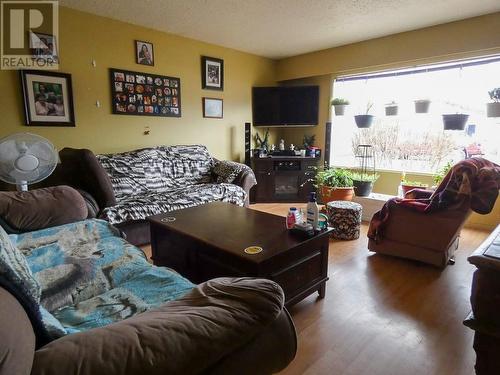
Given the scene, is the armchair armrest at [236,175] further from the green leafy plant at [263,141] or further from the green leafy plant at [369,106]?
the green leafy plant at [369,106]

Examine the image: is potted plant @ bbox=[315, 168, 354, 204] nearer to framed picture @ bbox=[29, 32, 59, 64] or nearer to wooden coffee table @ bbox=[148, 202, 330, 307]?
wooden coffee table @ bbox=[148, 202, 330, 307]

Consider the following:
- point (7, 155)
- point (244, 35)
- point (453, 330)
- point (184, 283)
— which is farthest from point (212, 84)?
point (453, 330)

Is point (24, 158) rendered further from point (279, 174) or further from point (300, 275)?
point (279, 174)

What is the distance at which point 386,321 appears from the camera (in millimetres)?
1709

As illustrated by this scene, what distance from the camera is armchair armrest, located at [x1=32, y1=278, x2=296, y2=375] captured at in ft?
1.92

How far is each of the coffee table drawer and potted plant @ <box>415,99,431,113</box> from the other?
2759 millimetres

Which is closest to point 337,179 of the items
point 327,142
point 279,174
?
point 327,142

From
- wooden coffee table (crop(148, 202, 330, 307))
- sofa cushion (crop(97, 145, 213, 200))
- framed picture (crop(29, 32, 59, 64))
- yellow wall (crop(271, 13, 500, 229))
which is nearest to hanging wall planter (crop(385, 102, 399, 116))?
yellow wall (crop(271, 13, 500, 229))

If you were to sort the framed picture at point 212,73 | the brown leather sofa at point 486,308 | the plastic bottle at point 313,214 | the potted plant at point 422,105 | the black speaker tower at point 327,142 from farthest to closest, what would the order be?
the black speaker tower at point 327,142
the framed picture at point 212,73
the potted plant at point 422,105
the plastic bottle at point 313,214
the brown leather sofa at point 486,308

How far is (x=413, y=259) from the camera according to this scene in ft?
7.99

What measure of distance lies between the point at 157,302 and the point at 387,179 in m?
3.88

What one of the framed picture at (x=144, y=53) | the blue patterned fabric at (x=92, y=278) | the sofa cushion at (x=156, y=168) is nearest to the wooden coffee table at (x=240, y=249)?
the blue patterned fabric at (x=92, y=278)

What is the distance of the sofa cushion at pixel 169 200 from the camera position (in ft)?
Result: 8.63

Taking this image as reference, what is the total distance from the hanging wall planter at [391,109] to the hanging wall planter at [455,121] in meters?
0.61
